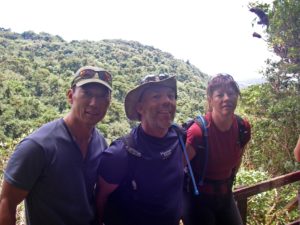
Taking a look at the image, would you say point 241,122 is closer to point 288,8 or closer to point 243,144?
point 243,144

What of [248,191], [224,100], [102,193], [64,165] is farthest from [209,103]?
[64,165]

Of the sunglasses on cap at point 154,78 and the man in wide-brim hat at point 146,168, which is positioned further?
the sunglasses on cap at point 154,78

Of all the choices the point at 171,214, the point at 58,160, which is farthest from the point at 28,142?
the point at 171,214

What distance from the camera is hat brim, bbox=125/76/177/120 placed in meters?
1.77

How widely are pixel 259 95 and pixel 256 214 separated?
14.8ft

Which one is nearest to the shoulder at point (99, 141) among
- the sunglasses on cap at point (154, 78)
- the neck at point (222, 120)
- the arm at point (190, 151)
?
the sunglasses on cap at point (154, 78)

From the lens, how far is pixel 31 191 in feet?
4.80

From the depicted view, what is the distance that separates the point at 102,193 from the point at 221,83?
954mm

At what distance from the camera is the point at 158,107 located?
1.74 m

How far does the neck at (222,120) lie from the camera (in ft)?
6.77

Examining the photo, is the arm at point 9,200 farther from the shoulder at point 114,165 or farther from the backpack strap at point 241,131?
the backpack strap at point 241,131

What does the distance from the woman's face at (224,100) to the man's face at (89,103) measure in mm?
710

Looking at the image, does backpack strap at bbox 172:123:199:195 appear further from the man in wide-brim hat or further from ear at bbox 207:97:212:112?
ear at bbox 207:97:212:112

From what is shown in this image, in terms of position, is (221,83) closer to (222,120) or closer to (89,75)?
(222,120)
